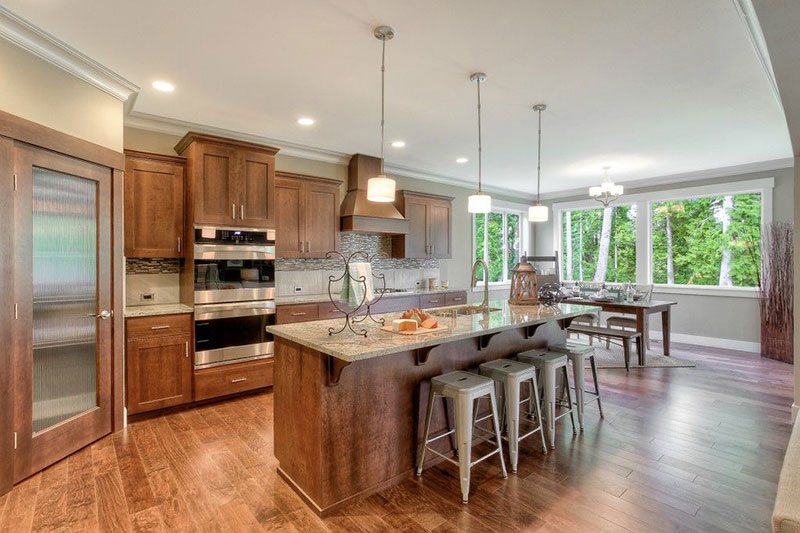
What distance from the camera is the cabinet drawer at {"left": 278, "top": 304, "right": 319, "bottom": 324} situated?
Result: 414cm

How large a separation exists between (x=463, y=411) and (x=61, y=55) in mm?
3405

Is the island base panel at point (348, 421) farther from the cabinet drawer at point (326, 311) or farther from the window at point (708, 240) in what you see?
the window at point (708, 240)

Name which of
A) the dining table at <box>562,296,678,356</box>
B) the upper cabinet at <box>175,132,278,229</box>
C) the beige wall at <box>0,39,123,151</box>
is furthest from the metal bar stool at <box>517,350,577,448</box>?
the beige wall at <box>0,39,123,151</box>

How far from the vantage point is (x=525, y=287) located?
3678mm

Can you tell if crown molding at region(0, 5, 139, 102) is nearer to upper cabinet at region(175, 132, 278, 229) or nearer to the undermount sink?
upper cabinet at region(175, 132, 278, 229)

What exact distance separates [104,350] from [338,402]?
2094mm

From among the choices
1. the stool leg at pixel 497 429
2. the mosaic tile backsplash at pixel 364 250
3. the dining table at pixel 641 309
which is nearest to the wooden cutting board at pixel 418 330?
the stool leg at pixel 497 429

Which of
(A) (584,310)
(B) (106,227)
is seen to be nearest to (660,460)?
(A) (584,310)

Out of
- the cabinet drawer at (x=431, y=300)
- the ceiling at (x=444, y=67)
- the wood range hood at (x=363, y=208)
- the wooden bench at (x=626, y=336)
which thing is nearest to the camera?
the ceiling at (x=444, y=67)

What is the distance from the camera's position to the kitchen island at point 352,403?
84.0 inches

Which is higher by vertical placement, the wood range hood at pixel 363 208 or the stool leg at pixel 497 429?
the wood range hood at pixel 363 208

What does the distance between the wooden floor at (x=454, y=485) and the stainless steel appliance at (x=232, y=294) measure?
0.63 meters

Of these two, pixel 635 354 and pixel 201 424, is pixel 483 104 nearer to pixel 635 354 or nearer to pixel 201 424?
pixel 201 424

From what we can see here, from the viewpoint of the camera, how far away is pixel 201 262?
12.1 ft
